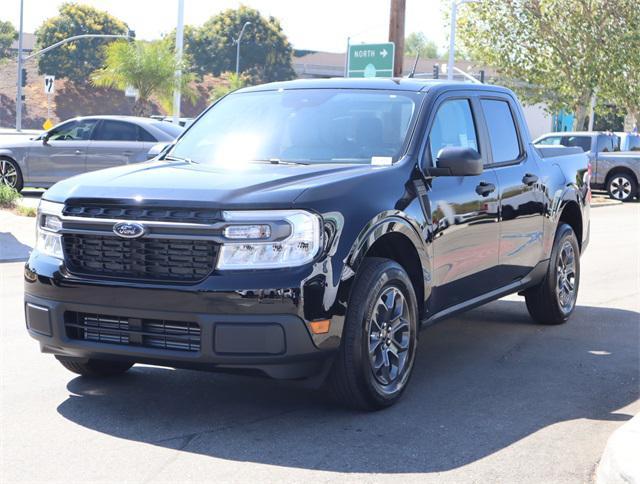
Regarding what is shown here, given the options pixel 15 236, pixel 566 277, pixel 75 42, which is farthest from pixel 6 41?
pixel 566 277

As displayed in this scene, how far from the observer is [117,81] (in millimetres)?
32594

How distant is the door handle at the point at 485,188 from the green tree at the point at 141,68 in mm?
26223

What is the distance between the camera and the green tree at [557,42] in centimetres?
3584

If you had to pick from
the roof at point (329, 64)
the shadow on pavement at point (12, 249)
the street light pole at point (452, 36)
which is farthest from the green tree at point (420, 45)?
the shadow on pavement at point (12, 249)

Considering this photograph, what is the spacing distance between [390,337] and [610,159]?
2213cm

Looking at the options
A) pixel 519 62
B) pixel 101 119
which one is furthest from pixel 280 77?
pixel 101 119

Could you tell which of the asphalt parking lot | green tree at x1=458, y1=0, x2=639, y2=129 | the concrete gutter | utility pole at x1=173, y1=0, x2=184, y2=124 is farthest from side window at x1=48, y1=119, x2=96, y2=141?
green tree at x1=458, y1=0, x2=639, y2=129

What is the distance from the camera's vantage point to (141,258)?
5.31m

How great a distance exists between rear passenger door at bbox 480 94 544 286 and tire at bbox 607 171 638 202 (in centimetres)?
1946

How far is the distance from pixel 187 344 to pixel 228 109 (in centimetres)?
228

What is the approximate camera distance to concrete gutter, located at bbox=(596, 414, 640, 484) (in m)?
4.39

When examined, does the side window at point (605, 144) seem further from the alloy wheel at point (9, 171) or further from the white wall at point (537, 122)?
the white wall at point (537, 122)

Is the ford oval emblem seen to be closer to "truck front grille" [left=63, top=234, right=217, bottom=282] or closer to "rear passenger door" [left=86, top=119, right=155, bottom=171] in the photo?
"truck front grille" [left=63, top=234, right=217, bottom=282]

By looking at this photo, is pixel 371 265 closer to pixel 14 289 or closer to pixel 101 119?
pixel 14 289
